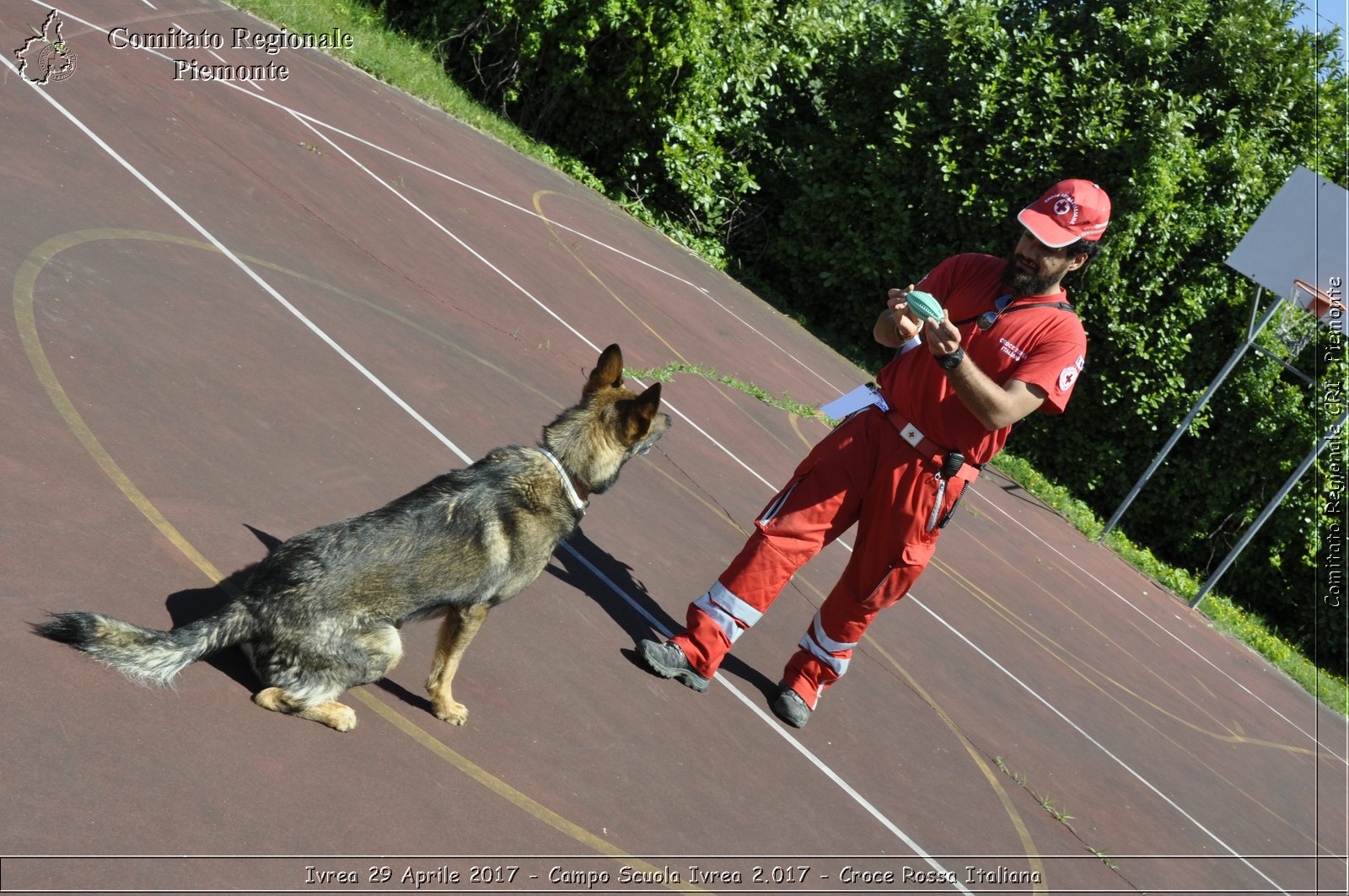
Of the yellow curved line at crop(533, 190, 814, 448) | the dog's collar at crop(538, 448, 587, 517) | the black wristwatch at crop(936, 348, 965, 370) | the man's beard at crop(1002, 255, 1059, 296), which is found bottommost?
the dog's collar at crop(538, 448, 587, 517)

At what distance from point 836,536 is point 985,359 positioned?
1.29 meters

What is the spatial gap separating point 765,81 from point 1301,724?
15.5m

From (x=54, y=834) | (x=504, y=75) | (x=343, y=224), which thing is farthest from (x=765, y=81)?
(x=54, y=834)

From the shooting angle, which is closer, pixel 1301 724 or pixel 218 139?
pixel 218 139

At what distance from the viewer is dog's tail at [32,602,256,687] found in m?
3.80

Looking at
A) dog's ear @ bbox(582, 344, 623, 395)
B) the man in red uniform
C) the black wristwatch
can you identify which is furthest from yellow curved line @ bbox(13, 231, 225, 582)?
the black wristwatch

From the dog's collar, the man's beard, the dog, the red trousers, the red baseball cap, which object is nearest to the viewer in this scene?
the dog

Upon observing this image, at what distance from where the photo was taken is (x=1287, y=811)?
30.5 feet

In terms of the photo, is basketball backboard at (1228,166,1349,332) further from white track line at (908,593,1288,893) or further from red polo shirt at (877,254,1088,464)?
red polo shirt at (877,254,1088,464)

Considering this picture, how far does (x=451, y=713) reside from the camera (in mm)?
4648

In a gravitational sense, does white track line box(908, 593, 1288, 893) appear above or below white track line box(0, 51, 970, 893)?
above

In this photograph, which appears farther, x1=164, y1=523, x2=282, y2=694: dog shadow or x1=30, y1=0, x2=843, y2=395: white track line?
x1=30, y1=0, x2=843, y2=395: white track line

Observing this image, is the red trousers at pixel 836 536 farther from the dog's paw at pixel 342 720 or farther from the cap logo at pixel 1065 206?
A: the dog's paw at pixel 342 720

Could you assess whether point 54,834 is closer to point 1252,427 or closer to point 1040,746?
point 1040,746
